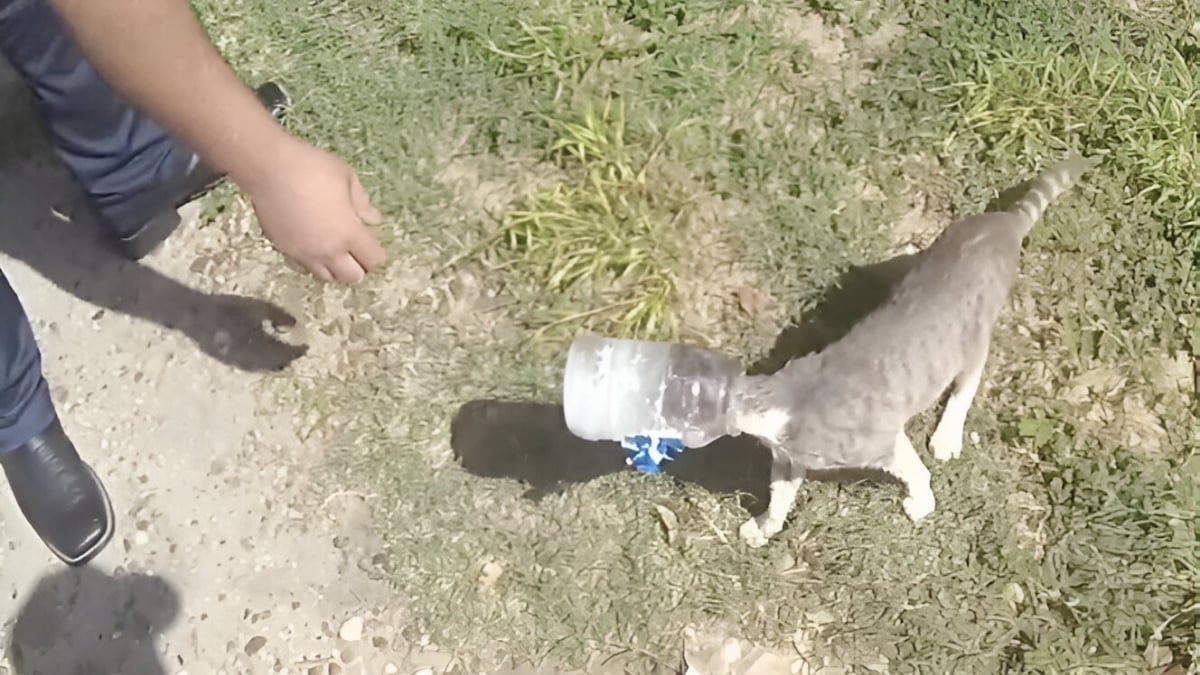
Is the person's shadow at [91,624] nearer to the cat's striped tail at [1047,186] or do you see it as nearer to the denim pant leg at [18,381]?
the denim pant leg at [18,381]

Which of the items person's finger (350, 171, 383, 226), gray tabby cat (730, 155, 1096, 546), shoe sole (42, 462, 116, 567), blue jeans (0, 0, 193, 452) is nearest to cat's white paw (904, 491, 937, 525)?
gray tabby cat (730, 155, 1096, 546)

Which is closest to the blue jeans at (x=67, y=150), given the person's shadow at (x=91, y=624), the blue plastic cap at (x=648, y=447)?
the person's shadow at (x=91, y=624)

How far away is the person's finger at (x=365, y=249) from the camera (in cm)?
173

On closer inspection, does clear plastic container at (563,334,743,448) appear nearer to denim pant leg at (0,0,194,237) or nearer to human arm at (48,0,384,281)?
human arm at (48,0,384,281)

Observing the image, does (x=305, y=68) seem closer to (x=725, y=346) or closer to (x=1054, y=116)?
(x=725, y=346)

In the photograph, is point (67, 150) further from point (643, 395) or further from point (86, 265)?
point (643, 395)

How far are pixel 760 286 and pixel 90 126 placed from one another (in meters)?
1.76

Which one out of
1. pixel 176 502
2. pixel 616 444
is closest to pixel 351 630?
pixel 176 502

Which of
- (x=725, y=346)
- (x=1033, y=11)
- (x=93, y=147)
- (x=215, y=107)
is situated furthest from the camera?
(x=1033, y=11)

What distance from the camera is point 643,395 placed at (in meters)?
2.14

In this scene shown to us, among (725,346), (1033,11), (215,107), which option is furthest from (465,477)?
(1033,11)

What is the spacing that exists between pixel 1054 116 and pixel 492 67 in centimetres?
160

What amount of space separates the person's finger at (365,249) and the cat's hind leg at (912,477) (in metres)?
1.25

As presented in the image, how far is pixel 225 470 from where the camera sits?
9.37ft
